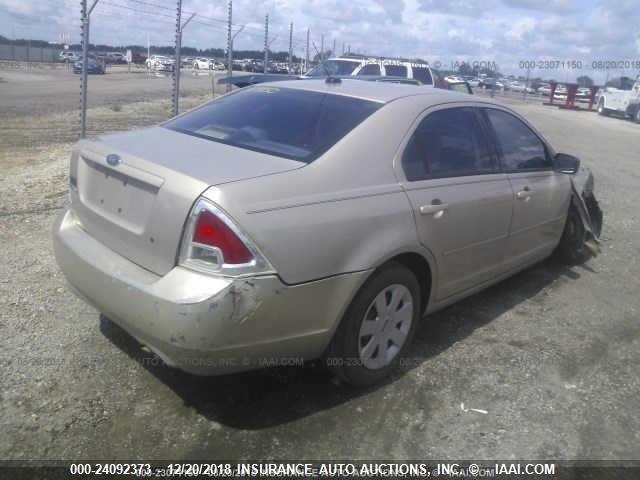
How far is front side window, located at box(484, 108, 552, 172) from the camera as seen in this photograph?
13.9 ft

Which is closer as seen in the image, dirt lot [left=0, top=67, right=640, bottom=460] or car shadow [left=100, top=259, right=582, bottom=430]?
dirt lot [left=0, top=67, right=640, bottom=460]

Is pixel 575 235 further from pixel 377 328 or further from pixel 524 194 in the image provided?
pixel 377 328

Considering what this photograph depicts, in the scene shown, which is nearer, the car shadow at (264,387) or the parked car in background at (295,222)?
the parked car in background at (295,222)

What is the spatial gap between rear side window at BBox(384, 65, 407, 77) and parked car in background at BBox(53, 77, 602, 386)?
1089 centimetres

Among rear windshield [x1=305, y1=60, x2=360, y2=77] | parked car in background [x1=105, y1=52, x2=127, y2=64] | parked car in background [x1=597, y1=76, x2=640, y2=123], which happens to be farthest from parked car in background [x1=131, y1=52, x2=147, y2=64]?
rear windshield [x1=305, y1=60, x2=360, y2=77]

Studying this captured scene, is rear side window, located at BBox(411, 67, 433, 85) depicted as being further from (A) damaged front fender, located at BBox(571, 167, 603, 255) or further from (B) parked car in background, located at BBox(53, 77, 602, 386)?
(B) parked car in background, located at BBox(53, 77, 602, 386)

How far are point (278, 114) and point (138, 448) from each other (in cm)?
201

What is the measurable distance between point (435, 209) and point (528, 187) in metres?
1.34

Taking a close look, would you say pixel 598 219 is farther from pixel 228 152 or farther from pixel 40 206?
pixel 40 206

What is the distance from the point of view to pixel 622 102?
1225 inches

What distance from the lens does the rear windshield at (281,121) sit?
319cm

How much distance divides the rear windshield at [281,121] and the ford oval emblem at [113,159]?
587mm

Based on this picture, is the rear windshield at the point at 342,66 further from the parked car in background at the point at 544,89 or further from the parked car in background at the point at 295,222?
the parked car in background at the point at 544,89

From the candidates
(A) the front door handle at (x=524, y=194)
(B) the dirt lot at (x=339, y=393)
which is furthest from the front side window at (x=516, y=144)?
(B) the dirt lot at (x=339, y=393)
